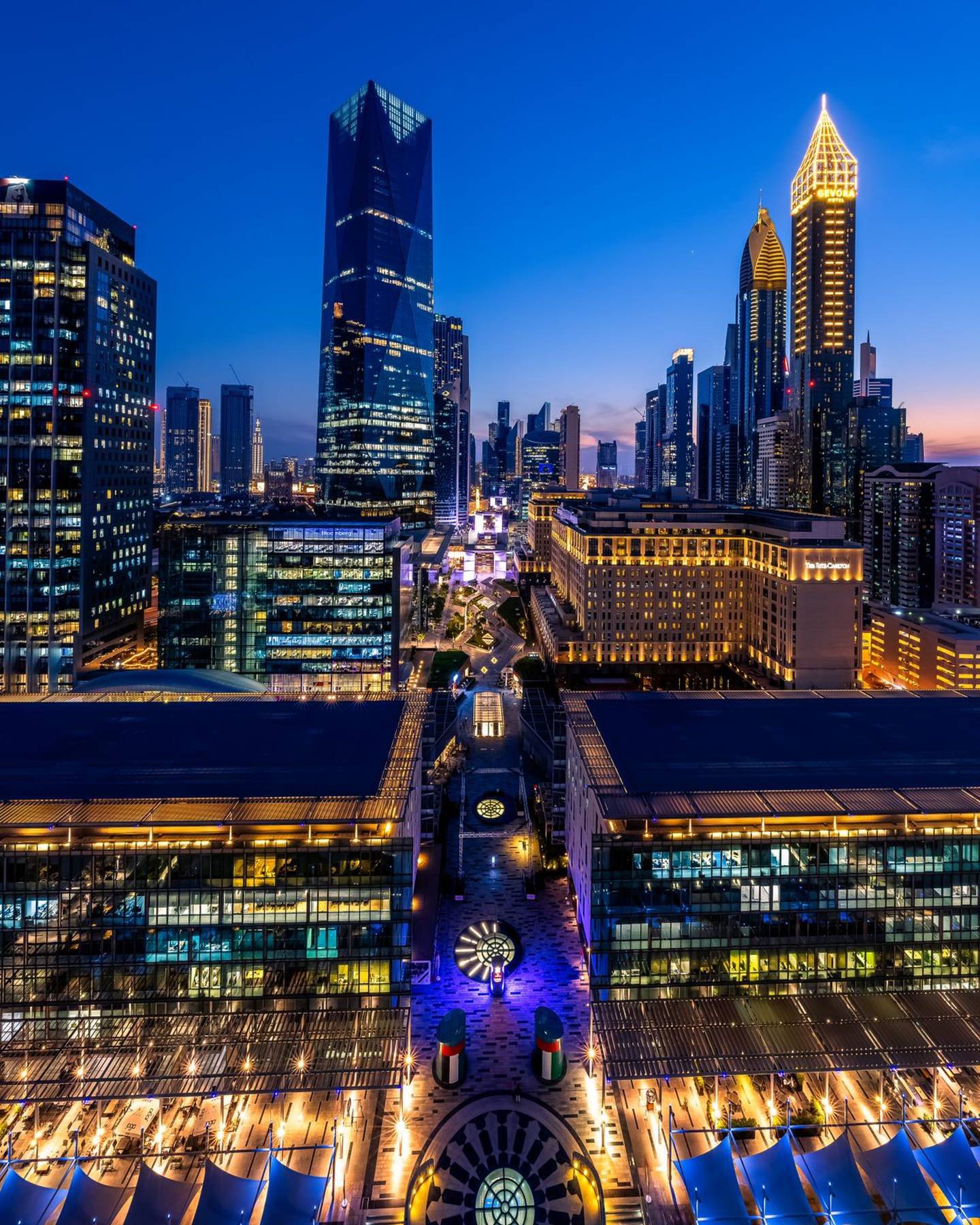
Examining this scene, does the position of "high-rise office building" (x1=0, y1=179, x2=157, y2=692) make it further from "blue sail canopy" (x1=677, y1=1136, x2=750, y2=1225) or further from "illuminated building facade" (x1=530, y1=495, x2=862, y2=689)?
"blue sail canopy" (x1=677, y1=1136, x2=750, y2=1225)

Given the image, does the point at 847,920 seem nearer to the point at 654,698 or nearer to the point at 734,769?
the point at 734,769

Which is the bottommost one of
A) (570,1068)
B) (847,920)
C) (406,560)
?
(570,1068)

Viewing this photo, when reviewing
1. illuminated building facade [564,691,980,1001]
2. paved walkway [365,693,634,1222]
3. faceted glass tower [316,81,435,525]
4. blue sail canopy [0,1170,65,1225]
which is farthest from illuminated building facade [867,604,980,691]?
faceted glass tower [316,81,435,525]

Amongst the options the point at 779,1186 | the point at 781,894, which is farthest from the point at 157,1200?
the point at 781,894

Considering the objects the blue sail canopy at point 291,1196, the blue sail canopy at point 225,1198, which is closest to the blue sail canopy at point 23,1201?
the blue sail canopy at point 225,1198

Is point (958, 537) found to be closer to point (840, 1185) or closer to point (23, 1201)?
point (840, 1185)

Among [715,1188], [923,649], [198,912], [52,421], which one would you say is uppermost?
[52,421]

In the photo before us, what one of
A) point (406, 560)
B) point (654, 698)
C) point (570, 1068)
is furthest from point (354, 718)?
point (406, 560)
